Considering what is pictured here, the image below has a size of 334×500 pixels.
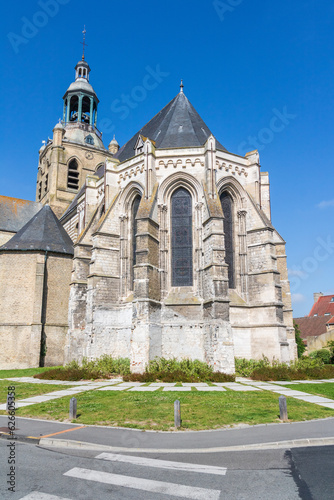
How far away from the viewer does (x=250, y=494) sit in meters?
4.45

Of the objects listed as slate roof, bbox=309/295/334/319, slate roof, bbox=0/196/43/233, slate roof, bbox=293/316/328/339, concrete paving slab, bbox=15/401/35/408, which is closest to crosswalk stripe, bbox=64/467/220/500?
concrete paving slab, bbox=15/401/35/408

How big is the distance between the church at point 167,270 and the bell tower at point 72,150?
13680mm

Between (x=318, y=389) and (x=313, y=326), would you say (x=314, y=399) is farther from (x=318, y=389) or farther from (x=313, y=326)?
(x=313, y=326)

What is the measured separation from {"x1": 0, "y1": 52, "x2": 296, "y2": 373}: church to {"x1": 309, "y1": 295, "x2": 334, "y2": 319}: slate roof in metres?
33.6

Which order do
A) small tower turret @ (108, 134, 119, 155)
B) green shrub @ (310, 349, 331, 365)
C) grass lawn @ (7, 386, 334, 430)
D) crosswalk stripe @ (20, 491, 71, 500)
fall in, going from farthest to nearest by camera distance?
small tower turret @ (108, 134, 119, 155) → green shrub @ (310, 349, 331, 365) → grass lawn @ (7, 386, 334, 430) → crosswalk stripe @ (20, 491, 71, 500)

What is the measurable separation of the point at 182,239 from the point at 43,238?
12.4m

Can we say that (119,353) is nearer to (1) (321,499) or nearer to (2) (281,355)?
(2) (281,355)

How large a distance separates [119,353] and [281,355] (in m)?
7.81

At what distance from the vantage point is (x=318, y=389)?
12.9 metres

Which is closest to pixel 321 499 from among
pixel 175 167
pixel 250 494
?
pixel 250 494

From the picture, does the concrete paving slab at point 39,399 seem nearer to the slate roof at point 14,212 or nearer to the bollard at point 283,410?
the bollard at point 283,410

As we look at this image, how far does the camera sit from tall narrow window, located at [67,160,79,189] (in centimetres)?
3931

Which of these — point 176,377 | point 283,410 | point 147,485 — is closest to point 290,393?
point 283,410

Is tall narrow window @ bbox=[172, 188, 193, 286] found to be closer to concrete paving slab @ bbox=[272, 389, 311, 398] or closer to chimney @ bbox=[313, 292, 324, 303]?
concrete paving slab @ bbox=[272, 389, 311, 398]
